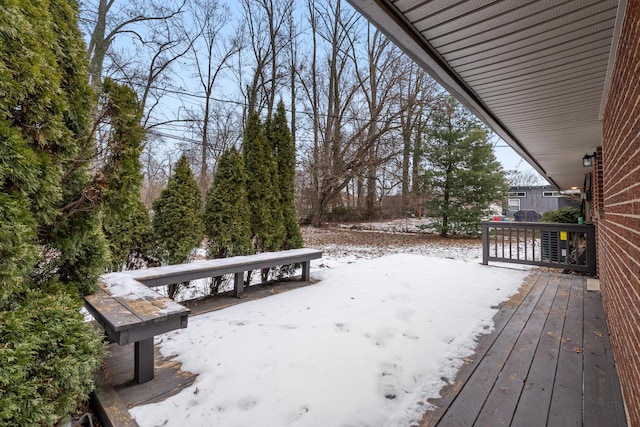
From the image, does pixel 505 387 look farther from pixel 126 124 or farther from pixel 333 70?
pixel 333 70

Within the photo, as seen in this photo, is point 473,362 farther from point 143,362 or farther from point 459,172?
point 459,172

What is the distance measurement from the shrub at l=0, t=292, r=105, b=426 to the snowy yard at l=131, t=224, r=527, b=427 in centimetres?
42

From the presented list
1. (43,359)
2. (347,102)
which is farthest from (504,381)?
(347,102)

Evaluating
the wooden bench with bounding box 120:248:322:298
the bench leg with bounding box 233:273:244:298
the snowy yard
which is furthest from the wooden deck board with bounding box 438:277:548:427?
the bench leg with bounding box 233:273:244:298

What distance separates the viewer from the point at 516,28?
7.02 feet

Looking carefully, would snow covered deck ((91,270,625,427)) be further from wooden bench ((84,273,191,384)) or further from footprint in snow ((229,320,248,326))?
wooden bench ((84,273,191,384))

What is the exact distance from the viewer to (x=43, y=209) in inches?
65.8

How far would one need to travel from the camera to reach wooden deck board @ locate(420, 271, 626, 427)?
69.8 inches

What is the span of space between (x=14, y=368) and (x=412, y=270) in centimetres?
486

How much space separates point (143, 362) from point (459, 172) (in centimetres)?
1128

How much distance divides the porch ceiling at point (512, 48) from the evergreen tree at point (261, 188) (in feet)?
8.71

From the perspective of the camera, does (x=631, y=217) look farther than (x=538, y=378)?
No

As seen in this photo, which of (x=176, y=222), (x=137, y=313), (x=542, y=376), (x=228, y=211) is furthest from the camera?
(x=228, y=211)

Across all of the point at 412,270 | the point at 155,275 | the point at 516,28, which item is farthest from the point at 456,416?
the point at 412,270
